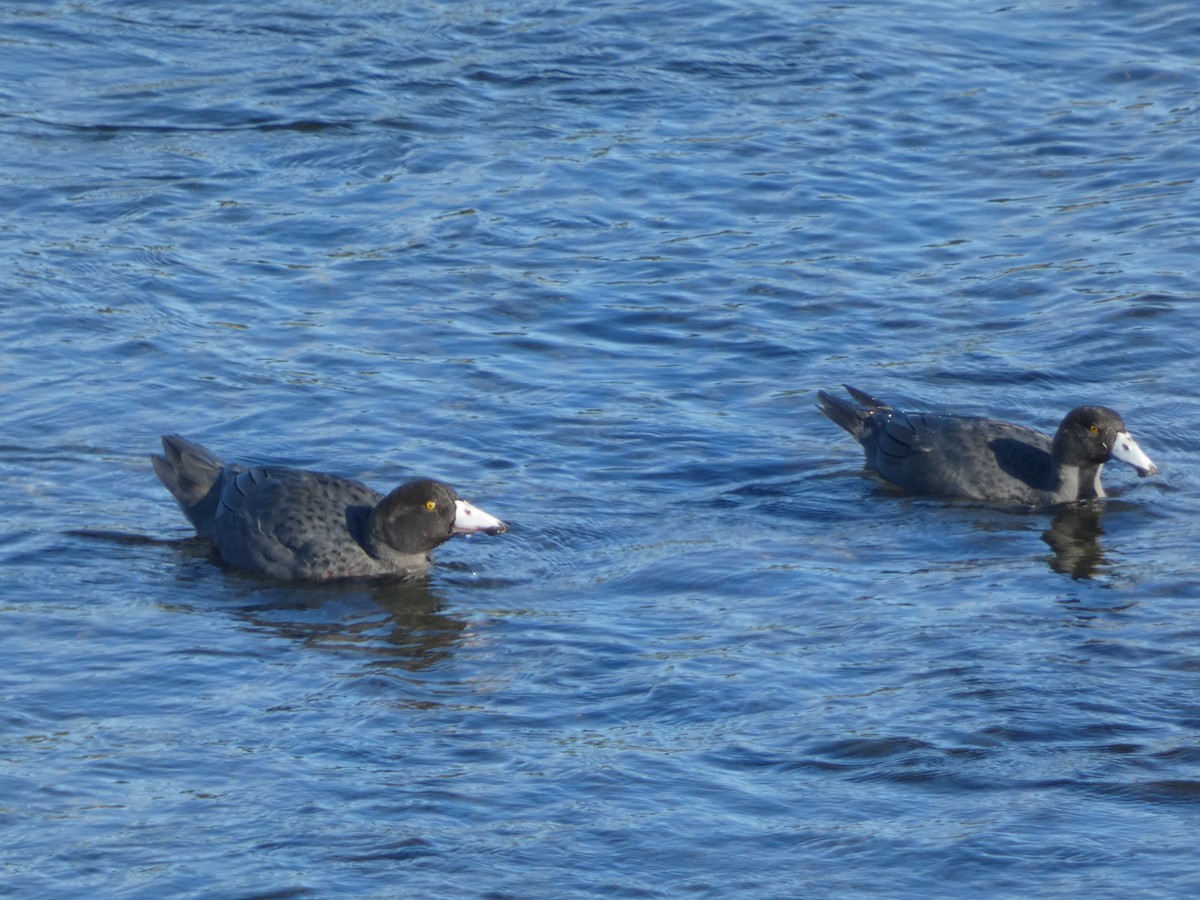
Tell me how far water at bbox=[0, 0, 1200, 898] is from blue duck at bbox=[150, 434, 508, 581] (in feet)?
0.57

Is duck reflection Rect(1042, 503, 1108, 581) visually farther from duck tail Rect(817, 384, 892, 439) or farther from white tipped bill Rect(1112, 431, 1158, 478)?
duck tail Rect(817, 384, 892, 439)

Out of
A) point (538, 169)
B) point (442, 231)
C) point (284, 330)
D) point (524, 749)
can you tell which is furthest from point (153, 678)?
point (538, 169)

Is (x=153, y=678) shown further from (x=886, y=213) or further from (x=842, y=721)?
(x=886, y=213)

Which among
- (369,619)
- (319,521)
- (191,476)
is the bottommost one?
(369,619)

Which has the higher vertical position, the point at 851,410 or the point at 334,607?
the point at 851,410

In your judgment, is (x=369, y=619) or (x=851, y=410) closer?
(x=369, y=619)

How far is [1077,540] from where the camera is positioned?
11055 mm

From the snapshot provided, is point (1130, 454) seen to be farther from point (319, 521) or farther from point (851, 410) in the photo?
point (319, 521)

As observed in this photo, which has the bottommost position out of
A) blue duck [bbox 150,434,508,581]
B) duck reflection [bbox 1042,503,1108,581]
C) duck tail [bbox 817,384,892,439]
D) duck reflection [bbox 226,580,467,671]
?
duck reflection [bbox 226,580,467,671]

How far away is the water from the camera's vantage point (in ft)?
25.1

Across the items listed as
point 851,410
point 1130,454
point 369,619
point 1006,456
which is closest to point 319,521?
point 369,619

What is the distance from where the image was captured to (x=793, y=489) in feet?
37.7

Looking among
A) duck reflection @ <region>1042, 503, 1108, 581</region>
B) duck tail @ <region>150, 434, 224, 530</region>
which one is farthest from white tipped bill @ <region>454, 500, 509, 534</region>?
duck reflection @ <region>1042, 503, 1108, 581</region>

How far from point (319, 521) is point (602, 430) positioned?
2197mm
